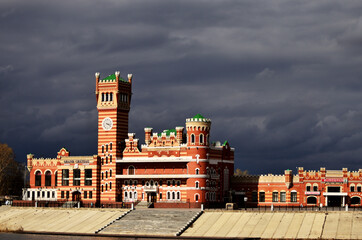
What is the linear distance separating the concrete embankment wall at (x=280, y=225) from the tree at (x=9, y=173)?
6263 cm

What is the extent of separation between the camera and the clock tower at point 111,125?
5453 inches

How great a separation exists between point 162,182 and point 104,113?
17306 millimetres

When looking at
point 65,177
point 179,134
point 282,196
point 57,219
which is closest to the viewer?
point 57,219

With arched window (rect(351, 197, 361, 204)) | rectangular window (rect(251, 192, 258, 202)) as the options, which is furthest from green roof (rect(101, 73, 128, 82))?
arched window (rect(351, 197, 361, 204))

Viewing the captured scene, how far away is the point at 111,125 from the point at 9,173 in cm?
4416

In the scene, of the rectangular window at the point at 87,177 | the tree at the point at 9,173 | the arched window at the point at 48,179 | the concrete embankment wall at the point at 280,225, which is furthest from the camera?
the tree at the point at 9,173

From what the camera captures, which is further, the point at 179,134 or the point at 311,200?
the point at 179,134

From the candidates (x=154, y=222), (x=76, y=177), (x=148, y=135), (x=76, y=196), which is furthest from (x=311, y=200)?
(x=76, y=177)

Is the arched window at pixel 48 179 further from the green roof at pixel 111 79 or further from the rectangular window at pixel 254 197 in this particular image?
the rectangular window at pixel 254 197

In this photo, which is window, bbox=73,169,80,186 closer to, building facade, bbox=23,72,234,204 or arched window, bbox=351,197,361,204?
building facade, bbox=23,72,234,204

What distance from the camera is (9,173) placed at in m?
173

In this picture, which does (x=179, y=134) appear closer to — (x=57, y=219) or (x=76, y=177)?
(x=76, y=177)

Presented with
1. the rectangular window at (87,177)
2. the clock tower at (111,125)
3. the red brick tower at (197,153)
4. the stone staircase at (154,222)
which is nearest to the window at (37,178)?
the rectangular window at (87,177)

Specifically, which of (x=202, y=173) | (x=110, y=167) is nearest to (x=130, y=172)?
(x=110, y=167)
